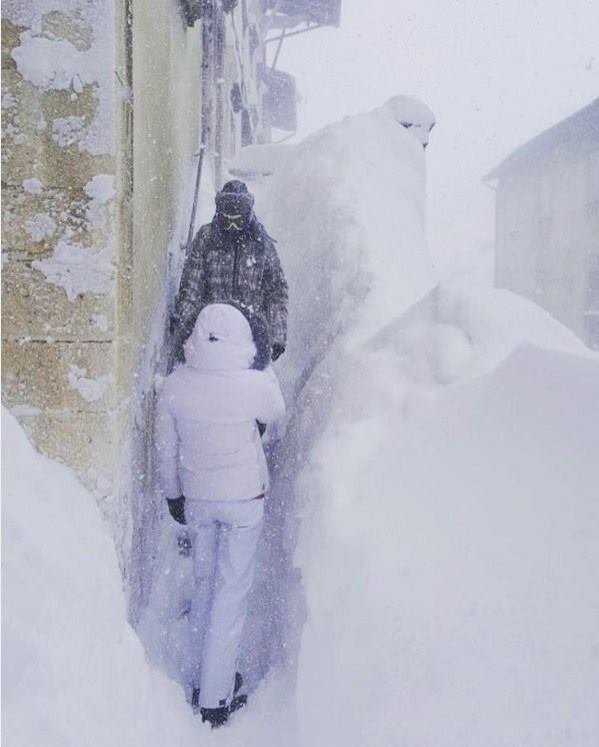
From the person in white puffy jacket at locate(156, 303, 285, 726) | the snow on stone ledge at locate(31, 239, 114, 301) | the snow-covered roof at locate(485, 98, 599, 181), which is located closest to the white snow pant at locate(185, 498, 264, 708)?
the person in white puffy jacket at locate(156, 303, 285, 726)

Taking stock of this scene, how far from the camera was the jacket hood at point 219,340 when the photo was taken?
2449mm

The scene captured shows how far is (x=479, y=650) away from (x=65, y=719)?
1.14 meters

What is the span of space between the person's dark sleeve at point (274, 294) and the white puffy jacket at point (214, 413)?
3.78 ft

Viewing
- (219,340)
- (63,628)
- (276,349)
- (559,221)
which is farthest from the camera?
(559,221)

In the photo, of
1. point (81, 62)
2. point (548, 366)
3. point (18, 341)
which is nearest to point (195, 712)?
point (18, 341)

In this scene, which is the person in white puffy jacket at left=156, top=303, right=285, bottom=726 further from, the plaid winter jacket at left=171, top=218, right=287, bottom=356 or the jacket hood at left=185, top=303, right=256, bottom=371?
the plaid winter jacket at left=171, top=218, right=287, bottom=356

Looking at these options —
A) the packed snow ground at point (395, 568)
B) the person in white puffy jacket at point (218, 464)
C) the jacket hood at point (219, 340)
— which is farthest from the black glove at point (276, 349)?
the jacket hood at point (219, 340)

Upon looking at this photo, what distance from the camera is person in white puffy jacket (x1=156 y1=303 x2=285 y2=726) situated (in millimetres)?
2469

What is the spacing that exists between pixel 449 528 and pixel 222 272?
1.98 metres

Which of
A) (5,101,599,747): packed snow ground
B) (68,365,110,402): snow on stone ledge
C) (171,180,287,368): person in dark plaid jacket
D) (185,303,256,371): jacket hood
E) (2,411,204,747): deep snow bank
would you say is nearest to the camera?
(2,411,204,747): deep snow bank

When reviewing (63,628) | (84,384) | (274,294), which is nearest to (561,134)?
(274,294)

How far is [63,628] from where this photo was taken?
163 centimetres

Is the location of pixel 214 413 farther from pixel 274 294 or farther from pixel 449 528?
pixel 274 294

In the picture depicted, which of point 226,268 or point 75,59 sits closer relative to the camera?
point 75,59
